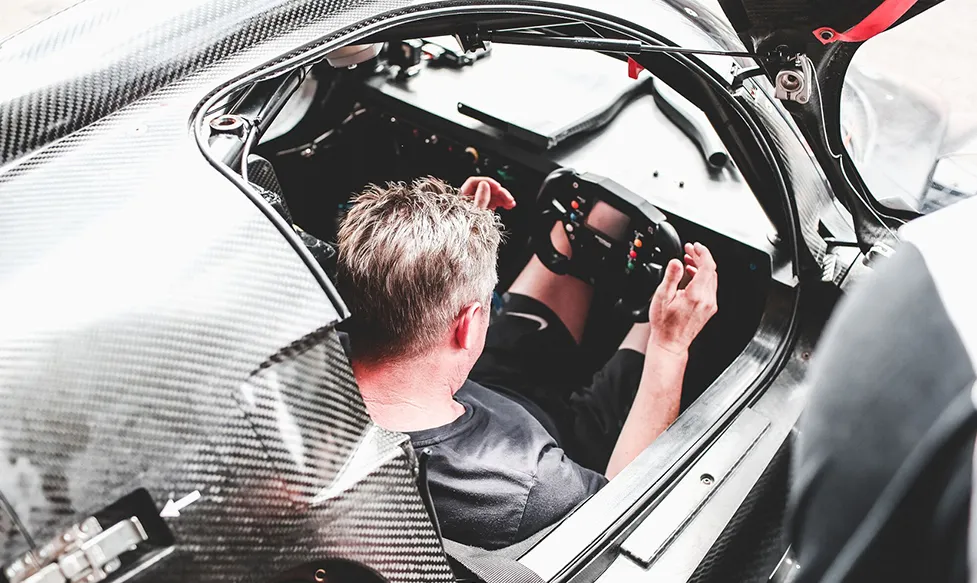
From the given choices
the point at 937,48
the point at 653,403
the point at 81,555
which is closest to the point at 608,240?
the point at 653,403

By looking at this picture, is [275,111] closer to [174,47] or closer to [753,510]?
[174,47]

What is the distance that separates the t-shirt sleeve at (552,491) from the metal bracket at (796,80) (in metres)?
0.95

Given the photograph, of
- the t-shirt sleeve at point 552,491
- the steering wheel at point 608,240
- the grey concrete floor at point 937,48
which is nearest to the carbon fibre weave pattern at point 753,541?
the t-shirt sleeve at point 552,491

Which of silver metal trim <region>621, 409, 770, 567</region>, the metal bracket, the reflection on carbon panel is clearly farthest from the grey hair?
the metal bracket

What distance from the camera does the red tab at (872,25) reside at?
135cm

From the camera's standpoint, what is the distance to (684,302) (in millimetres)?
1808

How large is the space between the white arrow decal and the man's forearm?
3.82ft

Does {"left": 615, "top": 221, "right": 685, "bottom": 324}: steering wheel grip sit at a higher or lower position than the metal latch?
lower

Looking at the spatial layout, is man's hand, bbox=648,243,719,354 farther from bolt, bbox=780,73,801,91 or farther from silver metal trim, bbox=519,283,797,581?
bolt, bbox=780,73,801,91

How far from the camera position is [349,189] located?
2.60 m

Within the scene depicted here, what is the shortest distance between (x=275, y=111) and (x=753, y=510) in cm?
118

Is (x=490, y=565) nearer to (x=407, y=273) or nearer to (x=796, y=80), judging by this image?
(x=407, y=273)

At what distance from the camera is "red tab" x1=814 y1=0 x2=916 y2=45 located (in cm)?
135

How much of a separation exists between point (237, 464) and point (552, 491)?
0.75 m
